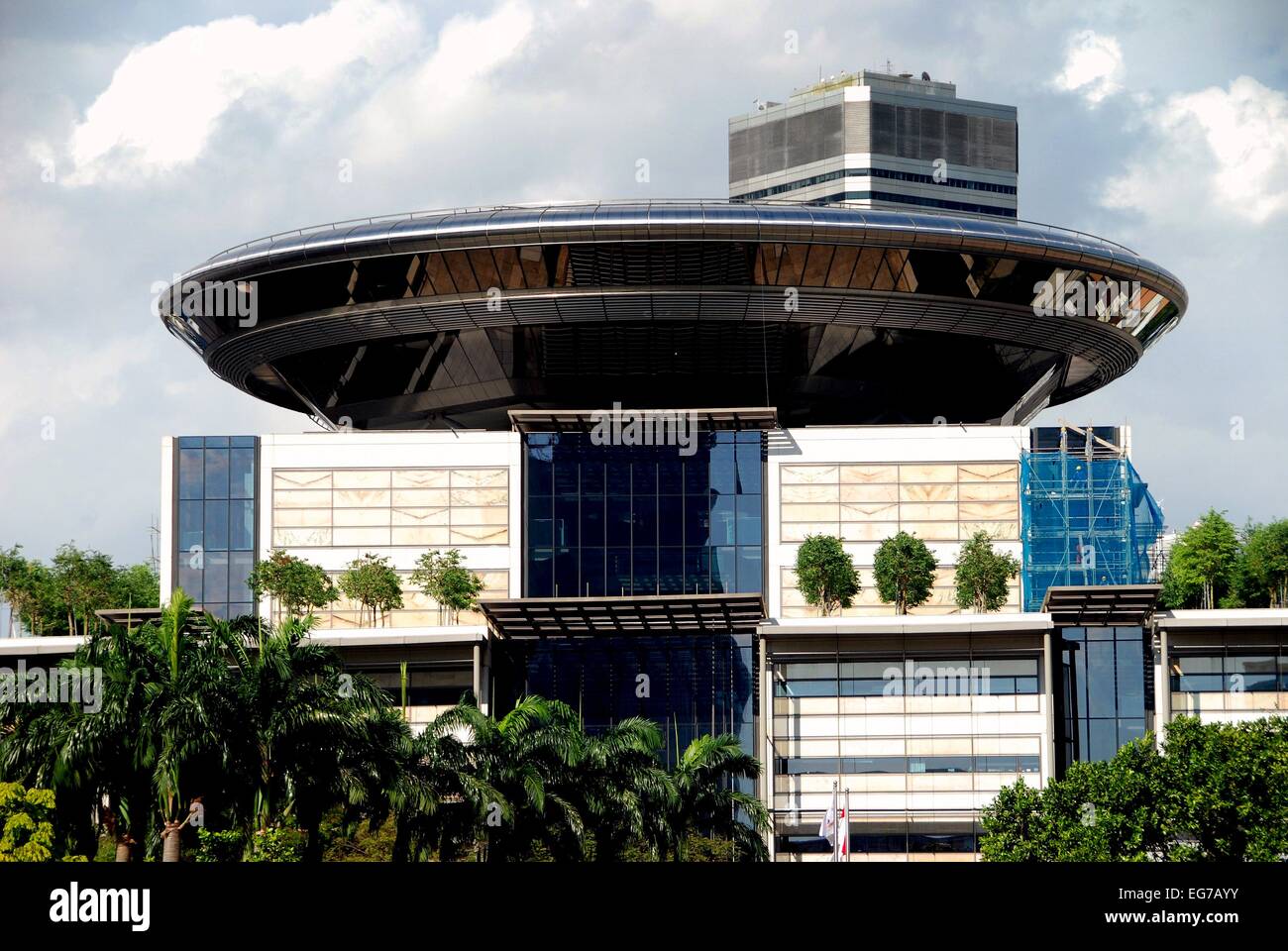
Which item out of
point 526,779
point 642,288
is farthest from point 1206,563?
point 526,779

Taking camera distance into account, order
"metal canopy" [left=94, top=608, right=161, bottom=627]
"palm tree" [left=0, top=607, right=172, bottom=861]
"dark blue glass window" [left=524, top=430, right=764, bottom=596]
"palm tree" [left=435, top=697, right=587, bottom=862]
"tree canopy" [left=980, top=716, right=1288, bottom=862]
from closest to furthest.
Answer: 1. "palm tree" [left=0, top=607, right=172, bottom=861]
2. "tree canopy" [left=980, top=716, right=1288, bottom=862]
3. "palm tree" [left=435, top=697, right=587, bottom=862]
4. "metal canopy" [left=94, top=608, right=161, bottom=627]
5. "dark blue glass window" [left=524, top=430, right=764, bottom=596]

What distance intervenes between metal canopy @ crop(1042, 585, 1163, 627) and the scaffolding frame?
3.08m

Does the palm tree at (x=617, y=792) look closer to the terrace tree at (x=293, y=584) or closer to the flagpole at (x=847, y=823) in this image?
the flagpole at (x=847, y=823)

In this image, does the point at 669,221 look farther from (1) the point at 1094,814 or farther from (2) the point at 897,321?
(1) the point at 1094,814

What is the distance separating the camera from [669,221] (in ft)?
222

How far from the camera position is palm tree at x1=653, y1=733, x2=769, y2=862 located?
168 ft

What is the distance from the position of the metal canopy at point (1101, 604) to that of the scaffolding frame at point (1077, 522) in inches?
121

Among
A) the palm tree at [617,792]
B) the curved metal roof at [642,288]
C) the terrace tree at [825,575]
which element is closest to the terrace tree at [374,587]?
the curved metal roof at [642,288]

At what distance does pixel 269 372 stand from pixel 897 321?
1113 inches

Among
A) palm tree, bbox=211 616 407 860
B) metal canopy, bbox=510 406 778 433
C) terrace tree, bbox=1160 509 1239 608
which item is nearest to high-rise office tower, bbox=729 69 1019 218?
terrace tree, bbox=1160 509 1239 608

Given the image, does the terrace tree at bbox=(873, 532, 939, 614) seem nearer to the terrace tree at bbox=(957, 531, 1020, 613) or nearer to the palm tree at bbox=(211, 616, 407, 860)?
the terrace tree at bbox=(957, 531, 1020, 613)

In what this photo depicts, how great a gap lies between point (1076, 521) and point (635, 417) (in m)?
17.7
